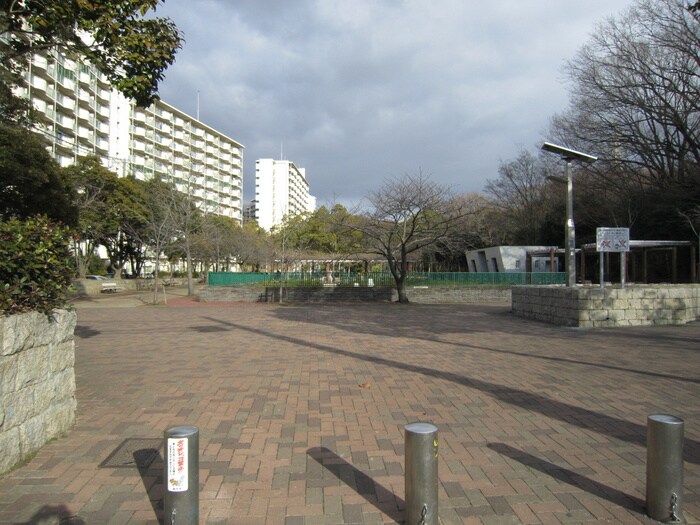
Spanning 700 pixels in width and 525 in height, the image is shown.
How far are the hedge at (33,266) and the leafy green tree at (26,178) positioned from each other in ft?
32.9

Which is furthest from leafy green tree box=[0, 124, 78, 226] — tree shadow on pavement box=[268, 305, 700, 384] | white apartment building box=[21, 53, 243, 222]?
white apartment building box=[21, 53, 243, 222]

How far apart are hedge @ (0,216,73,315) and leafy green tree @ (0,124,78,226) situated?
10017 millimetres

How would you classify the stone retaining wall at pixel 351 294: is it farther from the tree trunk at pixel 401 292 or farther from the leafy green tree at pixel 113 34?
the leafy green tree at pixel 113 34

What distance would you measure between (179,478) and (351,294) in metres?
21.7

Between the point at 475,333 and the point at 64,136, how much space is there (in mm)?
61610

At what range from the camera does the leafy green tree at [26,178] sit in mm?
12867

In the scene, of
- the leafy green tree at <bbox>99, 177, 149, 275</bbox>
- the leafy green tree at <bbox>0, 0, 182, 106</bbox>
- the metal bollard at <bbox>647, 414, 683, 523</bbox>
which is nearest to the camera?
the metal bollard at <bbox>647, 414, 683, 523</bbox>

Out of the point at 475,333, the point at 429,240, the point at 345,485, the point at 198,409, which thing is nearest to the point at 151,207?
the point at 429,240

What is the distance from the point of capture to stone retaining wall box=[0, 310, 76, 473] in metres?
3.62

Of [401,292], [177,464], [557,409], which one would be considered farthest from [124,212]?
[177,464]

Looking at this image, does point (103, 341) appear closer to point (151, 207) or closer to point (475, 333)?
point (475, 333)

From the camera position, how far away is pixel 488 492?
11.3 feet

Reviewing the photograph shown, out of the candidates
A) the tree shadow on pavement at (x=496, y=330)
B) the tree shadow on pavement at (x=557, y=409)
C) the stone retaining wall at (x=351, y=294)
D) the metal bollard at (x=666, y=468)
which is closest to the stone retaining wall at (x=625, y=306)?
the tree shadow on pavement at (x=496, y=330)

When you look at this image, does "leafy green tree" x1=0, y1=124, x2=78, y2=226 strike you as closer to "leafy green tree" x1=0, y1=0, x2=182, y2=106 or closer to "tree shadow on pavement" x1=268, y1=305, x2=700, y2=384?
"leafy green tree" x1=0, y1=0, x2=182, y2=106
